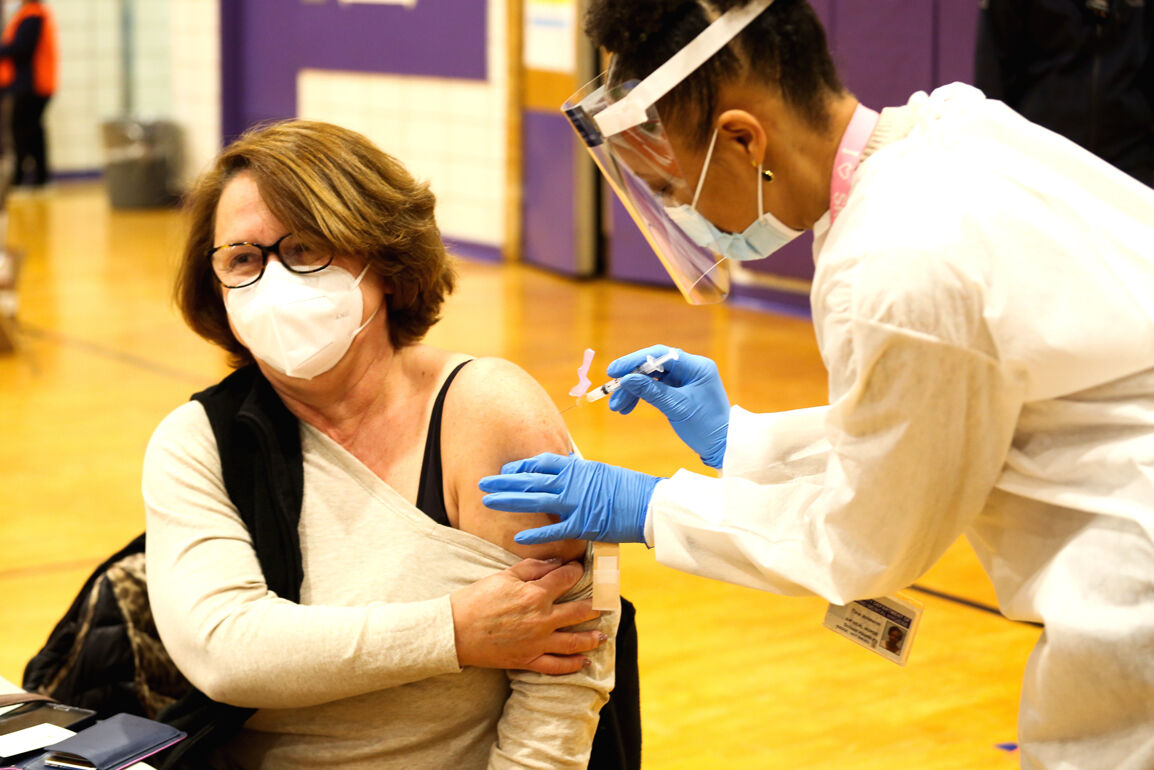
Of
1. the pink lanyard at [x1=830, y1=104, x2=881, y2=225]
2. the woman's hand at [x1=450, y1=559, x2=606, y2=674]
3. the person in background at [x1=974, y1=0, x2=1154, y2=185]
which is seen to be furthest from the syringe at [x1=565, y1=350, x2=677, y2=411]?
the person in background at [x1=974, y1=0, x2=1154, y2=185]

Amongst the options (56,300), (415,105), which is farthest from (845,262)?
(415,105)

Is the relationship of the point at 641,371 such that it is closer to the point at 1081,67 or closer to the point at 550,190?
the point at 1081,67

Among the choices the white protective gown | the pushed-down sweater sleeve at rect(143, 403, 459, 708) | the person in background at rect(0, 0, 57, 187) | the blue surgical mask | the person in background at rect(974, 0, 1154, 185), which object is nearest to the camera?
the white protective gown

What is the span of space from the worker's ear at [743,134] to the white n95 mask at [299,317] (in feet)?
1.99

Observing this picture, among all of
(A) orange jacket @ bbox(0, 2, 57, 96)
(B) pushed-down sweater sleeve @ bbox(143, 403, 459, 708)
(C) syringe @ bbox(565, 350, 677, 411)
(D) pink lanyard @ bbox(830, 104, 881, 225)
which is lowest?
(B) pushed-down sweater sleeve @ bbox(143, 403, 459, 708)

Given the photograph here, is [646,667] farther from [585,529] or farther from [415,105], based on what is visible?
[415,105]

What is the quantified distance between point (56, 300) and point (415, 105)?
2720 millimetres

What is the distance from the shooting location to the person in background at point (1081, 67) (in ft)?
14.0

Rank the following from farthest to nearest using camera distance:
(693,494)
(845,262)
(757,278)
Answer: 1. (757,278)
2. (693,494)
3. (845,262)

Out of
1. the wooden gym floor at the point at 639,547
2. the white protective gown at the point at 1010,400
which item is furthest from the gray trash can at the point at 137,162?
the white protective gown at the point at 1010,400

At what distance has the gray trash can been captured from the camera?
438 inches

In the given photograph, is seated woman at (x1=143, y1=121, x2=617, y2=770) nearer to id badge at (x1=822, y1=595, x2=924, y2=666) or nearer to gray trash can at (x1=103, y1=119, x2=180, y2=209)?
id badge at (x1=822, y1=595, x2=924, y2=666)

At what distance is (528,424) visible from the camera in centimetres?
177

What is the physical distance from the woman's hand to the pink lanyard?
56 centimetres
